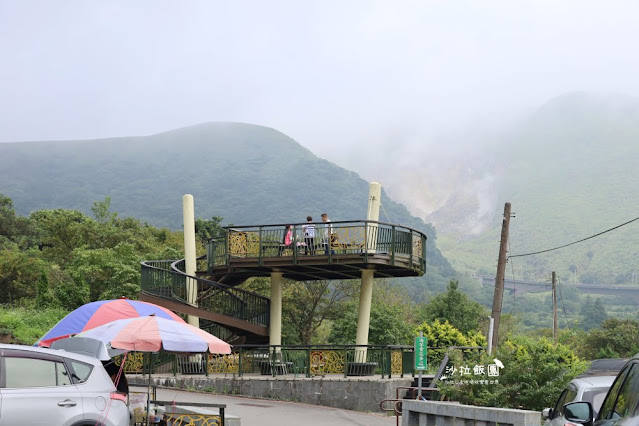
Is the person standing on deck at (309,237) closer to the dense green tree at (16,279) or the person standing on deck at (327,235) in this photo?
the person standing on deck at (327,235)

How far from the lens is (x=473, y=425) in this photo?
12062 millimetres

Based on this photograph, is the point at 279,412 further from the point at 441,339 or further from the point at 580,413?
the point at 580,413

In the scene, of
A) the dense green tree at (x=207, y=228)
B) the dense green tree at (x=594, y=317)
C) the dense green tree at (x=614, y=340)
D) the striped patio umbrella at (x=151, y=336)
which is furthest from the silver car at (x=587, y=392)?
the dense green tree at (x=594, y=317)

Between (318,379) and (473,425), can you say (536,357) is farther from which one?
(318,379)

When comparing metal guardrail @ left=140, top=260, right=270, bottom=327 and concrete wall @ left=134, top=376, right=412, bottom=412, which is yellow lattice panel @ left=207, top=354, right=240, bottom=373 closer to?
concrete wall @ left=134, top=376, right=412, bottom=412

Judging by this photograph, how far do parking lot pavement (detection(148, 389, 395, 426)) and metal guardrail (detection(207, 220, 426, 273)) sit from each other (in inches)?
207

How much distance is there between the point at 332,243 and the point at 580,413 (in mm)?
20069

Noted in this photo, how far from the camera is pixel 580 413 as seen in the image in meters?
6.96

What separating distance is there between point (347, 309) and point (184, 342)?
34.2 meters

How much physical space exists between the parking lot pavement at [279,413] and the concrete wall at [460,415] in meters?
5.13

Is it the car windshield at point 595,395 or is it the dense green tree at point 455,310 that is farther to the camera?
the dense green tree at point 455,310

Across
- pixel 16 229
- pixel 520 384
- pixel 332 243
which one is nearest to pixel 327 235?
pixel 332 243

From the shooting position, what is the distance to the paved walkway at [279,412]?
752 inches

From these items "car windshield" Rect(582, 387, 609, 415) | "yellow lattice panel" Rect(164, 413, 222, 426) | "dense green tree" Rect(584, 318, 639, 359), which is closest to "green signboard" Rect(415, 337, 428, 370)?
"yellow lattice panel" Rect(164, 413, 222, 426)
